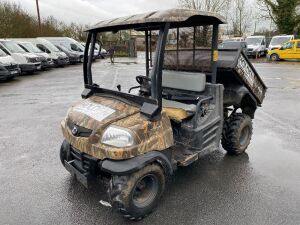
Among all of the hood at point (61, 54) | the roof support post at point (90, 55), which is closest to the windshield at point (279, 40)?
the hood at point (61, 54)

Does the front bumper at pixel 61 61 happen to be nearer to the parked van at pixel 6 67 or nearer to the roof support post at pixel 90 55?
the parked van at pixel 6 67

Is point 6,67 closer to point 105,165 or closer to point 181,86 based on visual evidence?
point 181,86

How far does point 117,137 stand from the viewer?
9.87 ft

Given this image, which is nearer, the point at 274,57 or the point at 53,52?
the point at 53,52

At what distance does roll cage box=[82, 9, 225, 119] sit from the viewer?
3.04 metres

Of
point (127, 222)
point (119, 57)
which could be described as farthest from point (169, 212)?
point (119, 57)

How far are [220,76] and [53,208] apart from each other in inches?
121

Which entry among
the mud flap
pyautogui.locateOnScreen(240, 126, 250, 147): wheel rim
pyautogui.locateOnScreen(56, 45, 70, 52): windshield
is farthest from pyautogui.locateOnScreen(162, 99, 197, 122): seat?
pyautogui.locateOnScreen(56, 45, 70, 52): windshield

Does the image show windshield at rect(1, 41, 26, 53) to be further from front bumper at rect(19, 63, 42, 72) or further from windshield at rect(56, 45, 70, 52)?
windshield at rect(56, 45, 70, 52)

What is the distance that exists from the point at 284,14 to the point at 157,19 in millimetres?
34967

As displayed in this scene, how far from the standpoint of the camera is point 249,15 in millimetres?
42750

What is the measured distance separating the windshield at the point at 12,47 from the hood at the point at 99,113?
47.6ft

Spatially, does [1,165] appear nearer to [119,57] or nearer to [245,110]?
[245,110]

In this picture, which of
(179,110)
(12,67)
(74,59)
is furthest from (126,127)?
(74,59)
